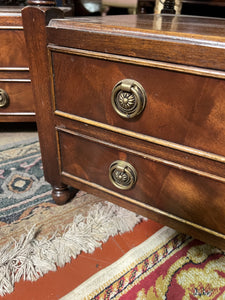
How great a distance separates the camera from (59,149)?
631mm

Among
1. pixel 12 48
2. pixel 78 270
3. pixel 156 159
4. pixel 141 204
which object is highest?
pixel 12 48

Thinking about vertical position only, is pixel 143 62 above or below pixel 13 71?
above

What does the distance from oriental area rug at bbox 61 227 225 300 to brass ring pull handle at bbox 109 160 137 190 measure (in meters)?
0.17

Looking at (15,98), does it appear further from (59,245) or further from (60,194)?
(59,245)

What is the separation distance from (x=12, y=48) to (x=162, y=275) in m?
0.84

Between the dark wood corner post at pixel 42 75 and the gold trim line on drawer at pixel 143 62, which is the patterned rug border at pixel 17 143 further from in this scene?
the gold trim line on drawer at pixel 143 62

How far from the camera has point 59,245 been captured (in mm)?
614

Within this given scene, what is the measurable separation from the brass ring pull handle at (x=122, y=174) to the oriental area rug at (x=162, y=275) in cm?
17

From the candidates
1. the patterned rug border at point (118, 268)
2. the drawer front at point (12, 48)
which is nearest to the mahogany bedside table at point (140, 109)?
the patterned rug border at point (118, 268)

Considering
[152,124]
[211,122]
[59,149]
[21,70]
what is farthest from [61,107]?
[21,70]

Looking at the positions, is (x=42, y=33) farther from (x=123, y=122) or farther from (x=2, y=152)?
(x=2, y=152)

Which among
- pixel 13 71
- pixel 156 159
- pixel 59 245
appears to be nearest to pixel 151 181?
pixel 156 159

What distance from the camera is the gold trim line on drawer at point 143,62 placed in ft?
1.29

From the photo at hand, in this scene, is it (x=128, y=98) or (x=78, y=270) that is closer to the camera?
(x=128, y=98)
